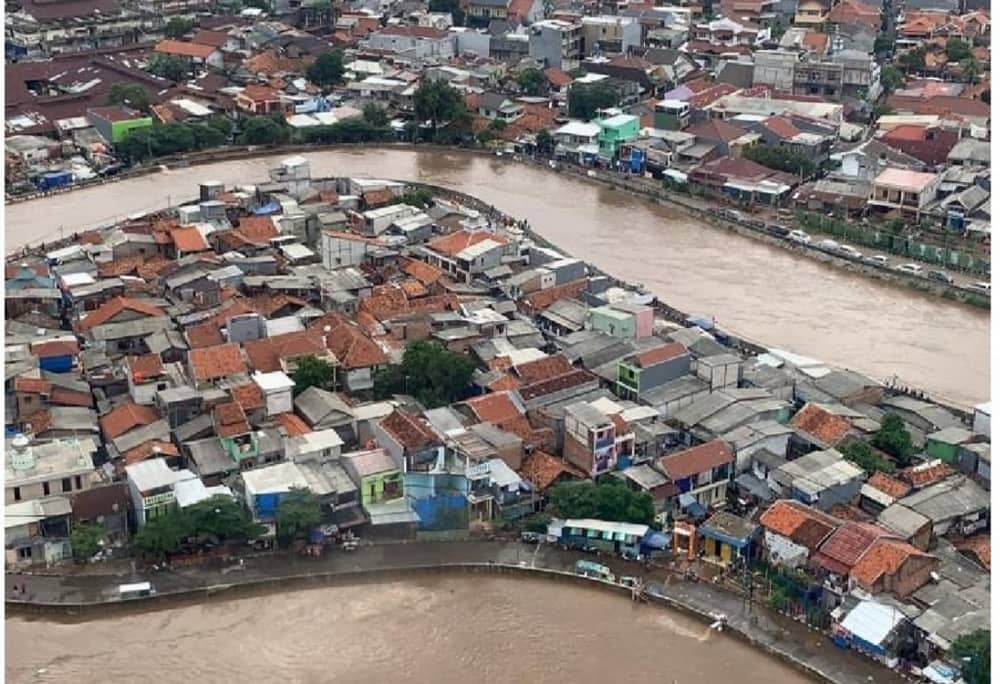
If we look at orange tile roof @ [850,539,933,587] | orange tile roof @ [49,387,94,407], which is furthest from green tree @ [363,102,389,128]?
orange tile roof @ [850,539,933,587]

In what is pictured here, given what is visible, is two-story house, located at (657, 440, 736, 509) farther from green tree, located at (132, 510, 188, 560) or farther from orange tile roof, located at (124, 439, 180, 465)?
orange tile roof, located at (124, 439, 180, 465)

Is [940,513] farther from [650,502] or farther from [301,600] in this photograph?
[301,600]

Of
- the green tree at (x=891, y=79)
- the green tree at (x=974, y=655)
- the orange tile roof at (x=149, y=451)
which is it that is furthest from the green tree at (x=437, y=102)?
the green tree at (x=974, y=655)

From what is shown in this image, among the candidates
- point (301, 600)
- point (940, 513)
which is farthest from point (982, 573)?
point (301, 600)

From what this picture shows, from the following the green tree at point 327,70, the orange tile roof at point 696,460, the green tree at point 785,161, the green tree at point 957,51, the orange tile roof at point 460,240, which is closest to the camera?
the orange tile roof at point 696,460

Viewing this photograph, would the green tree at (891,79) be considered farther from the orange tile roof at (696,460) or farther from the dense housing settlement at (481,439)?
the orange tile roof at (696,460)

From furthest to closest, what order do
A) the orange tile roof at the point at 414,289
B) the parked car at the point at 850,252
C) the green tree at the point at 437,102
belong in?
1. the green tree at the point at 437,102
2. the parked car at the point at 850,252
3. the orange tile roof at the point at 414,289
